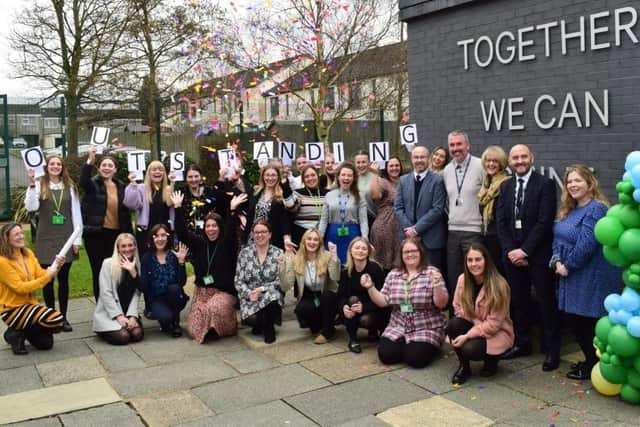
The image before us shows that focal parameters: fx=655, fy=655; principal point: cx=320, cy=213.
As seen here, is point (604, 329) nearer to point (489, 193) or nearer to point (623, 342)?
point (623, 342)

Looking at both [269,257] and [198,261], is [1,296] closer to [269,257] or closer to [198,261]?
[198,261]

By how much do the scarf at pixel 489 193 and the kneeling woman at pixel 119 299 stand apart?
347 cm

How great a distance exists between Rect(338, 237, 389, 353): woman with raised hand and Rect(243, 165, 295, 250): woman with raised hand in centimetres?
91

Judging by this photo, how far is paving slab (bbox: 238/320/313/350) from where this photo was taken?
634 cm

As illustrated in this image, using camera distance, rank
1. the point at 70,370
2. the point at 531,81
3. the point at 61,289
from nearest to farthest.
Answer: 1. the point at 70,370
2. the point at 61,289
3. the point at 531,81

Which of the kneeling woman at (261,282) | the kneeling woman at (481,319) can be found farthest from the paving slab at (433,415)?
the kneeling woman at (261,282)

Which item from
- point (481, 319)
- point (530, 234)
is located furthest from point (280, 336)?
point (530, 234)

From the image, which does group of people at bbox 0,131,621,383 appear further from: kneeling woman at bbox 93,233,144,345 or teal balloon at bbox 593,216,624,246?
teal balloon at bbox 593,216,624,246

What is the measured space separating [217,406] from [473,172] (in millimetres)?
3055

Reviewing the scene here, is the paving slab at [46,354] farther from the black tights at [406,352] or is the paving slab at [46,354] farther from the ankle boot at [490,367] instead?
the ankle boot at [490,367]

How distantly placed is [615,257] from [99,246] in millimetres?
5174

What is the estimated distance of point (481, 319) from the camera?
523 centimetres

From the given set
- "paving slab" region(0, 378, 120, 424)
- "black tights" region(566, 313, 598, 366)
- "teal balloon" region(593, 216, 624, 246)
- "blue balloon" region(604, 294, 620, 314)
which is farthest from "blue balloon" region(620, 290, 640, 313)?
"paving slab" region(0, 378, 120, 424)

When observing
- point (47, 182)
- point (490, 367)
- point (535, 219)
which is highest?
point (47, 182)
